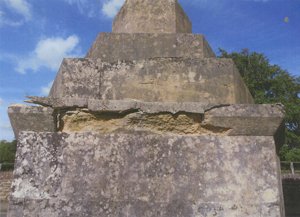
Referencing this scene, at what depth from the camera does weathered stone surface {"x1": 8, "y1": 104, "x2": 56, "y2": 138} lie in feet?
9.00

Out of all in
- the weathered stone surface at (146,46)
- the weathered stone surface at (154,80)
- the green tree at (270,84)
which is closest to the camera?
the weathered stone surface at (154,80)

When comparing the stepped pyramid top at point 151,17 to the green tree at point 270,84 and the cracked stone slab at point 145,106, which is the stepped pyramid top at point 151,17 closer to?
the cracked stone slab at point 145,106

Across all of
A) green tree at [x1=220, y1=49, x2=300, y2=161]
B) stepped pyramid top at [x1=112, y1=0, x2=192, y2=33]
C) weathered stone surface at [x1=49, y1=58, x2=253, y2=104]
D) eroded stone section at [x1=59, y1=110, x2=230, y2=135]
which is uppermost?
green tree at [x1=220, y1=49, x2=300, y2=161]

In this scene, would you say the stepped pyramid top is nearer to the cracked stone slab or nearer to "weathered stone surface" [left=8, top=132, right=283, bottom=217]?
the cracked stone slab

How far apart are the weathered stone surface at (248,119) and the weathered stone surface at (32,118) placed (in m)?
1.20

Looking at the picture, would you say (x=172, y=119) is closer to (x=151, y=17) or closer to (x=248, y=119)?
(x=248, y=119)

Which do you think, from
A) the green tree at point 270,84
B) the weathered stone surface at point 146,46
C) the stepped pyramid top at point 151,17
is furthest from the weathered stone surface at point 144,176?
the green tree at point 270,84

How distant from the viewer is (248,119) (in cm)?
275

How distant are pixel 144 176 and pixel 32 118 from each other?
38.2 inches

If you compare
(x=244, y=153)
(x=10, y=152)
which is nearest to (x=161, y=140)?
(x=244, y=153)

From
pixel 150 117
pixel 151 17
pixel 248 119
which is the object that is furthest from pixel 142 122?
pixel 151 17

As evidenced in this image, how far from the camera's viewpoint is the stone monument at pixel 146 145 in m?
2.58

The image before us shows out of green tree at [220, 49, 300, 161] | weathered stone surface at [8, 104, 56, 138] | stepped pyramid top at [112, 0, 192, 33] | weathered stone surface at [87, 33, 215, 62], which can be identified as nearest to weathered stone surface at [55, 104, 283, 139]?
weathered stone surface at [8, 104, 56, 138]

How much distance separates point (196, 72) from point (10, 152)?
30.1 metres
